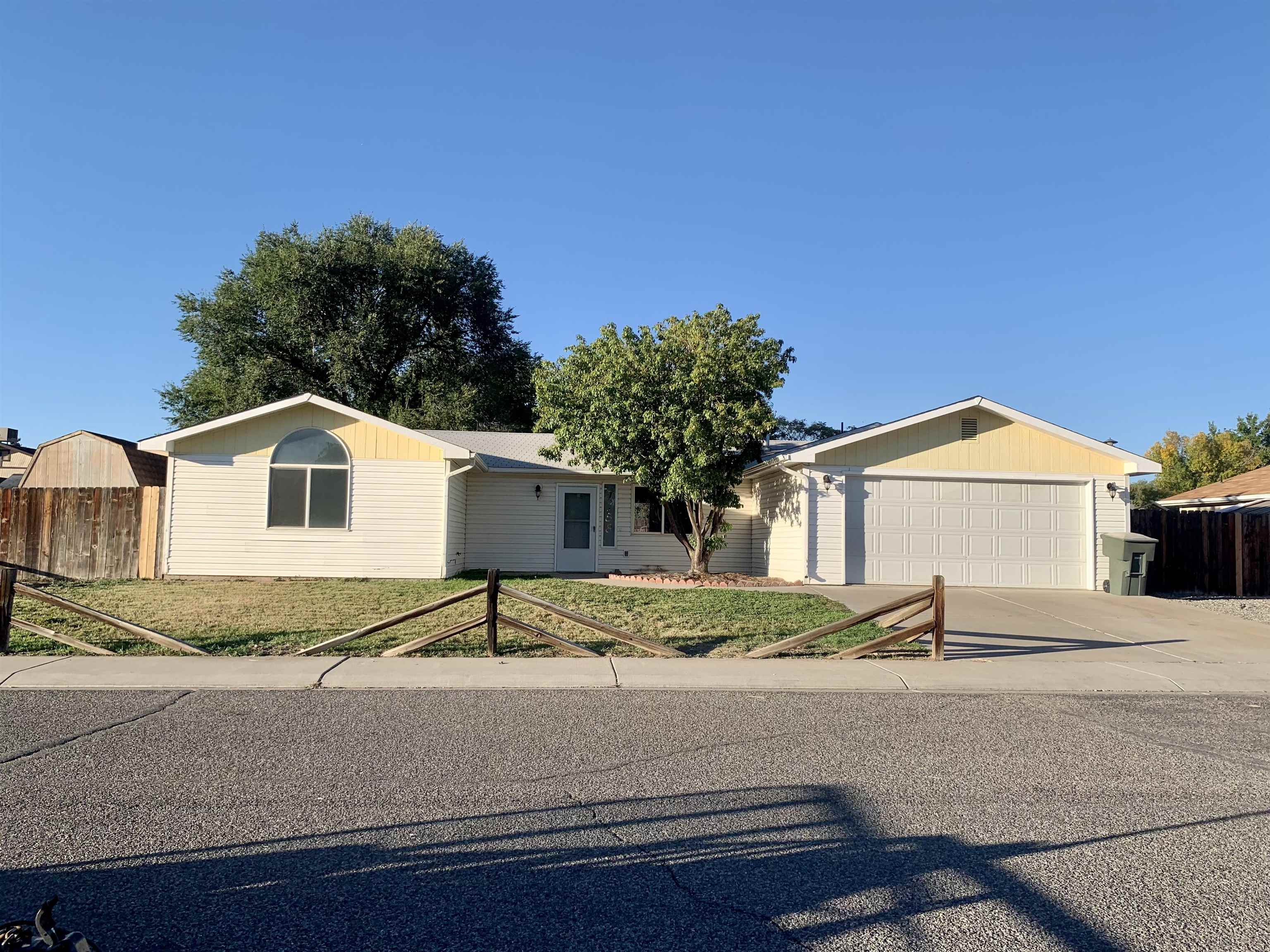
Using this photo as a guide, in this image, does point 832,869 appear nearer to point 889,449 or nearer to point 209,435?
point 889,449

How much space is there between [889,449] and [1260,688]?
915 cm

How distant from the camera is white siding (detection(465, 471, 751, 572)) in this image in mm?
20297

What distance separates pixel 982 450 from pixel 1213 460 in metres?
34.7

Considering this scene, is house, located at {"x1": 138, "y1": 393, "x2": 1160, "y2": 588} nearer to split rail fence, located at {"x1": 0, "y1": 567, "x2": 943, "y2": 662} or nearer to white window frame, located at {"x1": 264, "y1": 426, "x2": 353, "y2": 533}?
white window frame, located at {"x1": 264, "y1": 426, "x2": 353, "y2": 533}

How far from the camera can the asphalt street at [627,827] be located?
3590mm

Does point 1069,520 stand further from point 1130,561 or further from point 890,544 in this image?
point 890,544

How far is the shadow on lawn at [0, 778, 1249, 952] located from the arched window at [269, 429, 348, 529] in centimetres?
1406

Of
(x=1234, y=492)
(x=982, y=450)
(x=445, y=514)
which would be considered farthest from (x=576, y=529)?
(x=1234, y=492)

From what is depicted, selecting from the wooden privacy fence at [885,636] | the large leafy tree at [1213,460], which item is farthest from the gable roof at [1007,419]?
the large leafy tree at [1213,460]

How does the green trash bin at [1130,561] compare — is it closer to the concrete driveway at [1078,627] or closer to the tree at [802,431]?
the concrete driveway at [1078,627]

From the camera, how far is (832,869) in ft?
13.7

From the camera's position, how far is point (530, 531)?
2034cm

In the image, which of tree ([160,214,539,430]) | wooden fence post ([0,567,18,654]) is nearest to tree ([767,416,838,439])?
tree ([160,214,539,430])

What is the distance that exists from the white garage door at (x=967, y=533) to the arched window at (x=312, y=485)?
10117 mm
